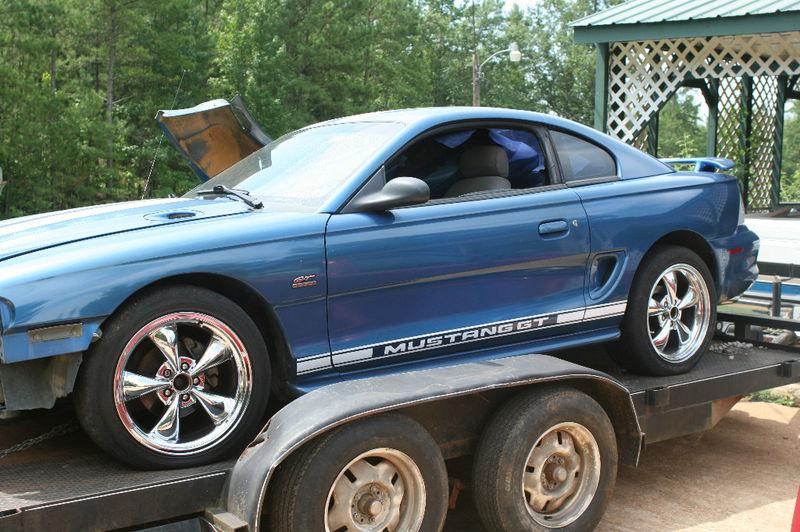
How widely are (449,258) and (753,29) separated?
30.1ft

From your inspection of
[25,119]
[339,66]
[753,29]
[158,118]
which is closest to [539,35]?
[339,66]

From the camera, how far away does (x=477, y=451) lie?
3.95 m

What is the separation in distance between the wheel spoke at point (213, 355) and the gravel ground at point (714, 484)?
167 cm

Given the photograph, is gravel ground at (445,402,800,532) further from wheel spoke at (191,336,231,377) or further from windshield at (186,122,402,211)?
windshield at (186,122,402,211)

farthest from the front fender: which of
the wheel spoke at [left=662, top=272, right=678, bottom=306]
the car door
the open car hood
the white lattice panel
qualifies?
the white lattice panel

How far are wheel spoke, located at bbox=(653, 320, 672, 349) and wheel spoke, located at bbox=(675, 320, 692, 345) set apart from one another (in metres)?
0.09

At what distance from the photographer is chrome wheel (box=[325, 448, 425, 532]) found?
135 inches

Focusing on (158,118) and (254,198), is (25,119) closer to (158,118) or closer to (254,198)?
(158,118)

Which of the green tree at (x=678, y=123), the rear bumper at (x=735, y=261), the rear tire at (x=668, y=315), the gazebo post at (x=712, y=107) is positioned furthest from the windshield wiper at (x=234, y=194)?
the green tree at (x=678, y=123)

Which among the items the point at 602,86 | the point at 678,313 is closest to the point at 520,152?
the point at 678,313

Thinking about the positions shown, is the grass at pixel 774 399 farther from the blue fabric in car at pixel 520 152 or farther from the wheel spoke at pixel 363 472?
the wheel spoke at pixel 363 472

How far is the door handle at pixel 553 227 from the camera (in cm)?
451

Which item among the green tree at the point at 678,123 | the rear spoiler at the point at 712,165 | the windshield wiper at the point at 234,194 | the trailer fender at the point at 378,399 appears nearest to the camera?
the trailer fender at the point at 378,399

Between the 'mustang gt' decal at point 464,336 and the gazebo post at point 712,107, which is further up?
the gazebo post at point 712,107
